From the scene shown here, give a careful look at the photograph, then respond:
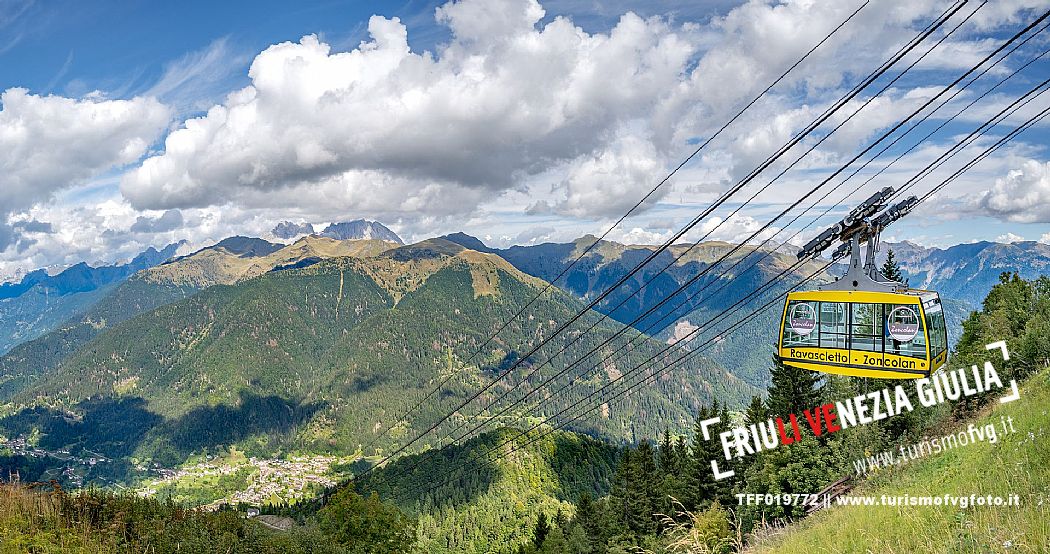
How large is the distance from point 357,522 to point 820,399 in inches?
1813

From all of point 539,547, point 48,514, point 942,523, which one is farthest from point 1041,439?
point 539,547

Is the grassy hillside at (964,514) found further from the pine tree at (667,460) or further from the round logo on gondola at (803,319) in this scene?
the pine tree at (667,460)

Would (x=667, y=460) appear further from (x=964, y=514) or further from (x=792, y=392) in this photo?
(x=964, y=514)

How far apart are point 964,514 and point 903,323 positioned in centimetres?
1137

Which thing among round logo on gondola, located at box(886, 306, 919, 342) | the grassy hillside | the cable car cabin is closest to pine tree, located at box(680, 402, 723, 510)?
the cable car cabin

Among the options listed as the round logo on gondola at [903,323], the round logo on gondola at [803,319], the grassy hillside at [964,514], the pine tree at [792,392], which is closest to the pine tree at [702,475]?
the pine tree at [792,392]

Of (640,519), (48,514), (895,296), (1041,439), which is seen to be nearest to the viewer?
(1041,439)

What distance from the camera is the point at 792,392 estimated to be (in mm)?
54438

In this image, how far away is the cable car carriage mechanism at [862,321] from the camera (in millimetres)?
18953

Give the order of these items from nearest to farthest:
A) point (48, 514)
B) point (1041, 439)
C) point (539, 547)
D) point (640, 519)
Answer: point (1041, 439), point (48, 514), point (640, 519), point (539, 547)

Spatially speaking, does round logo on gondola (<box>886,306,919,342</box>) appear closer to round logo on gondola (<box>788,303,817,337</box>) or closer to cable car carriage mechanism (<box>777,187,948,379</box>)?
cable car carriage mechanism (<box>777,187,948,379</box>)

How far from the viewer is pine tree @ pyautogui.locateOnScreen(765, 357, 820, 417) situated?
5384 cm

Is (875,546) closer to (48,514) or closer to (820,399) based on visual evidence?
(48,514)

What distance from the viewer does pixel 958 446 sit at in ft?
59.6
